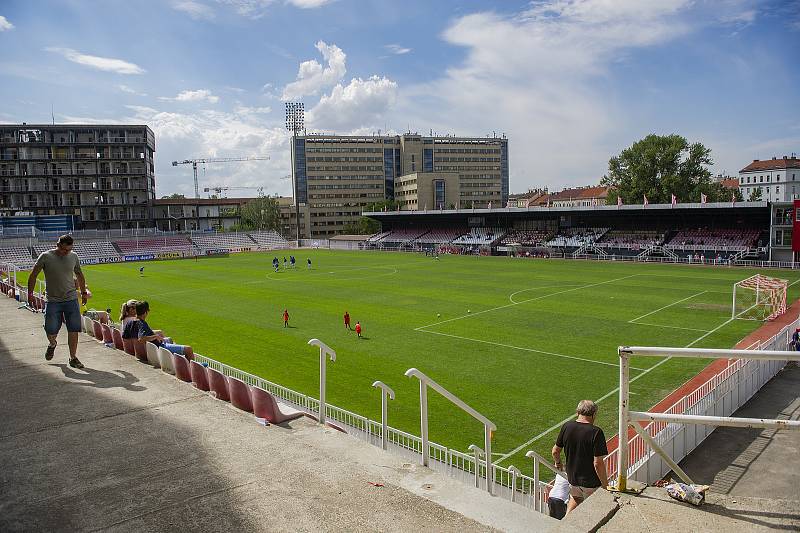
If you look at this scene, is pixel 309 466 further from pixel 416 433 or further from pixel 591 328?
pixel 591 328

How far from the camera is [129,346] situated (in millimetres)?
10375

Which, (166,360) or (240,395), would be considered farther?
(166,360)

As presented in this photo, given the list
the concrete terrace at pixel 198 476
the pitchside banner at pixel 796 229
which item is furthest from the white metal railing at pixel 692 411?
the pitchside banner at pixel 796 229

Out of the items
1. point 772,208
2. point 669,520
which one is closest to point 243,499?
point 669,520

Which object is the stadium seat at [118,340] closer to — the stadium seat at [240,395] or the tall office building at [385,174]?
the stadium seat at [240,395]

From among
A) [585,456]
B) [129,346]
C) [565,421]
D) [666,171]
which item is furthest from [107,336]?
[666,171]

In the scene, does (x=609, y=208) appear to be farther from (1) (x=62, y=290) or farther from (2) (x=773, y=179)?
(2) (x=773, y=179)

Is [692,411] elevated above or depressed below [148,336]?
below

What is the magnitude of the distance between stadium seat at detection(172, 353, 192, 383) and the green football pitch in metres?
6.31

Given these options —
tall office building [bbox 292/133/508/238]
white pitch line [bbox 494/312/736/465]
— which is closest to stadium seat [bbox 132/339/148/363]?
white pitch line [bbox 494/312/736/465]

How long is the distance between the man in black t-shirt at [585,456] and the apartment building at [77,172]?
99.9 metres

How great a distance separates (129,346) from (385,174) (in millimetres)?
159676

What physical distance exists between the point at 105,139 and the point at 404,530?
106587 millimetres

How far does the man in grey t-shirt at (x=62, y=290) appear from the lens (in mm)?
9031
